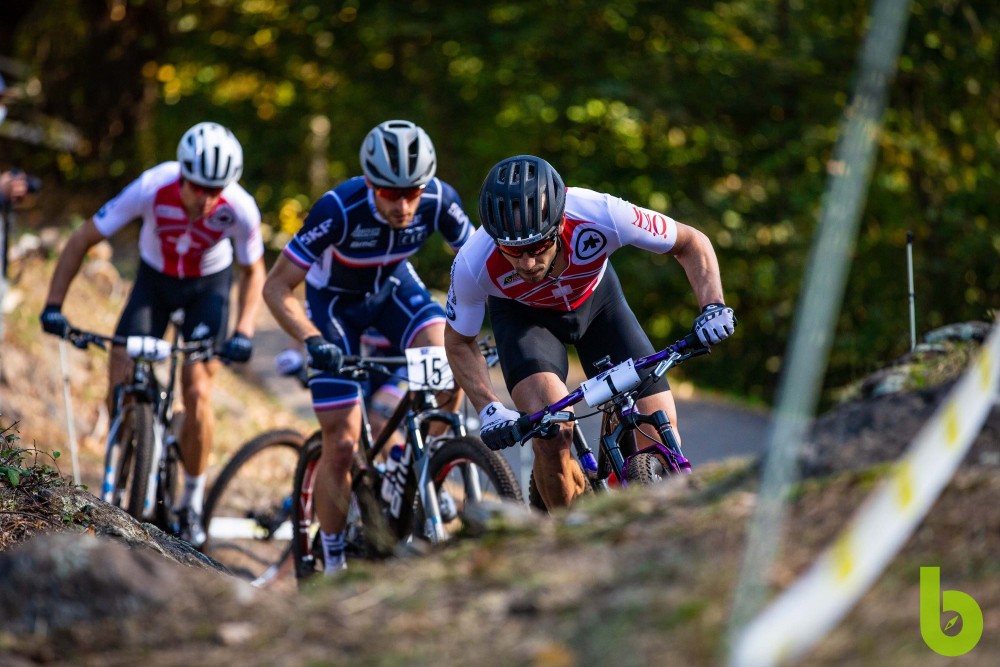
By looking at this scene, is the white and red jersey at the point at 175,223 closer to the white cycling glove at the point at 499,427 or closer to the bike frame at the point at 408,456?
the bike frame at the point at 408,456

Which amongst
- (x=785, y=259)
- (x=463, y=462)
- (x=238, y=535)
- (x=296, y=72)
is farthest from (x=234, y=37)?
(x=463, y=462)

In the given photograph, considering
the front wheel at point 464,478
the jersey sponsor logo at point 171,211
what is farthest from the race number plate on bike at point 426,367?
the jersey sponsor logo at point 171,211

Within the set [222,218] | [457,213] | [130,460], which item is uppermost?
[222,218]

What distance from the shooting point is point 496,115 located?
17.1 meters

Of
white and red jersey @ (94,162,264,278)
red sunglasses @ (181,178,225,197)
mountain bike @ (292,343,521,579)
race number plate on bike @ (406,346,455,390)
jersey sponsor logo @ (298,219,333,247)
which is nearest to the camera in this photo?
mountain bike @ (292,343,521,579)

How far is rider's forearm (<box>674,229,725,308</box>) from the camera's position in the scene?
5.34m

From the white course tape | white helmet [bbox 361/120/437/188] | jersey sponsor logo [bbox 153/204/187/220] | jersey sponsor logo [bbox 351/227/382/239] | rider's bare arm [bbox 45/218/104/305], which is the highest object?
jersey sponsor logo [bbox 153/204/187/220]

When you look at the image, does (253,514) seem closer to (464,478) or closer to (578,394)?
(464,478)

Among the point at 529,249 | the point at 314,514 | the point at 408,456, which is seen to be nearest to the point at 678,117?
the point at 314,514

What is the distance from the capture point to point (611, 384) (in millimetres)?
4941

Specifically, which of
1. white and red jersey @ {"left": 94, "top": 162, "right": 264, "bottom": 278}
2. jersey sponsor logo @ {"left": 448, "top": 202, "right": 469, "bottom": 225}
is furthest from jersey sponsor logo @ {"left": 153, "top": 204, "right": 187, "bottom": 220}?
jersey sponsor logo @ {"left": 448, "top": 202, "right": 469, "bottom": 225}

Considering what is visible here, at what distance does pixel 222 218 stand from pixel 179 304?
681mm

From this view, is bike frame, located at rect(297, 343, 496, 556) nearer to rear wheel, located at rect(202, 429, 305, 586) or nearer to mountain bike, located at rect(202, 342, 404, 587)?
mountain bike, located at rect(202, 342, 404, 587)

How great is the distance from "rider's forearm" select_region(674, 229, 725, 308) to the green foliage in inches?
351
